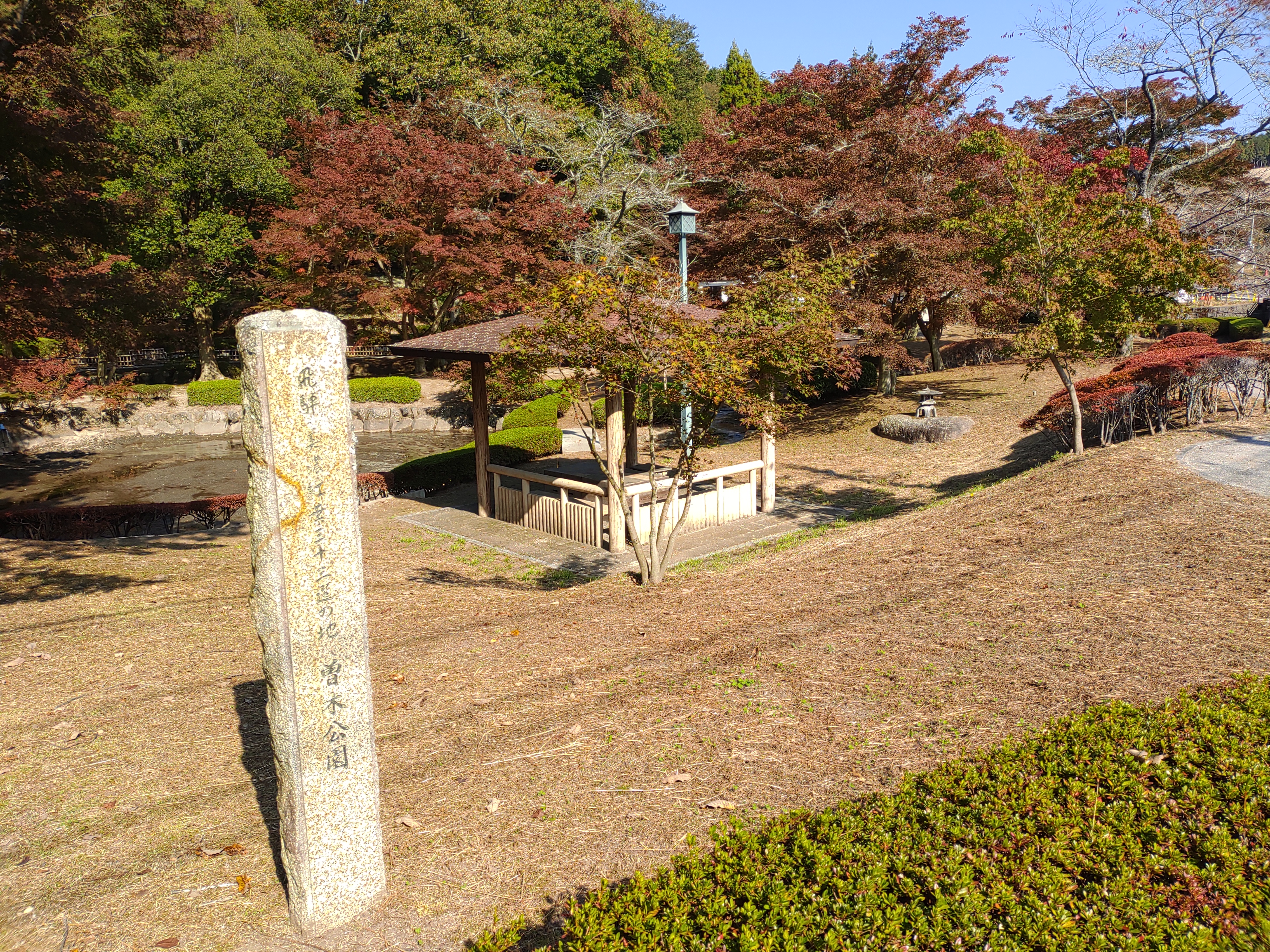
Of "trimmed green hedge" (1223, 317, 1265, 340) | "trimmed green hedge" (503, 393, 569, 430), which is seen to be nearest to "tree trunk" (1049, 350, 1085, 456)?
"trimmed green hedge" (503, 393, 569, 430)

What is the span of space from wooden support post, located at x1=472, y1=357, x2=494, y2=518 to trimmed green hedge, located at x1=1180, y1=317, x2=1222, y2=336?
26.5 metres

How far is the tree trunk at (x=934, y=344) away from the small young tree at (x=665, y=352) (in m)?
16.8

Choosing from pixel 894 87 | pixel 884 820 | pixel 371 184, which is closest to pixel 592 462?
pixel 894 87

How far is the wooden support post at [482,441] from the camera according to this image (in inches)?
511

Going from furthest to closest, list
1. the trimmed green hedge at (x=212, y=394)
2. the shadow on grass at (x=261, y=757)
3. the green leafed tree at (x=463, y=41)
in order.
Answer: the green leafed tree at (x=463, y=41), the trimmed green hedge at (x=212, y=394), the shadow on grass at (x=261, y=757)

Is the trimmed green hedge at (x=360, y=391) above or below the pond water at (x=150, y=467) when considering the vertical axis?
above

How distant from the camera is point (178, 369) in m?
30.9

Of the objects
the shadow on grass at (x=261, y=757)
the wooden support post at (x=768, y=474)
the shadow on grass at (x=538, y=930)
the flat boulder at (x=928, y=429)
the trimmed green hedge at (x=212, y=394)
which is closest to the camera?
the shadow on grass at (x=538, y=930)

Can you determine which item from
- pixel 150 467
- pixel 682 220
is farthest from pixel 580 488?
pixel 150 467

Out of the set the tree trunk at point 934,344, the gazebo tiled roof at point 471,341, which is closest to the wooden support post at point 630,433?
the gazebo tiled roof at point 471,341

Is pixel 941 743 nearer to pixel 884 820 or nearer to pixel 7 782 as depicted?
pixel 884 820

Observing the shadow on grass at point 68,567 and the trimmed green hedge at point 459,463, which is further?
the trimmed green hedge at point 459,463

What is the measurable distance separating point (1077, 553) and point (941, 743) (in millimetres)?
3873

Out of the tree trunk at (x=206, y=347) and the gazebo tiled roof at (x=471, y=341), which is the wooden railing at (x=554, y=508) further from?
the tree trunk at (x=206, y=347)
